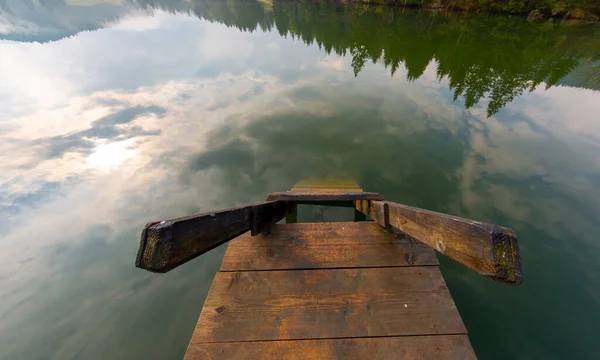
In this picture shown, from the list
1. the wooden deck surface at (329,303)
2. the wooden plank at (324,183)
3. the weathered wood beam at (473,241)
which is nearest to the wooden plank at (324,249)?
the wooden deck surface at (329,303)

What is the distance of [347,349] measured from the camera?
78.0 inches

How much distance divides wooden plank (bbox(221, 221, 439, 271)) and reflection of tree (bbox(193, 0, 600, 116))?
37.2 ft

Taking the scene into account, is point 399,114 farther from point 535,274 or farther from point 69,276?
point 69,276

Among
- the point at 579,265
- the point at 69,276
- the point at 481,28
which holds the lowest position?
the point at 69,276

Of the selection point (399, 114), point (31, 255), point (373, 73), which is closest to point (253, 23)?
point (373, 73)

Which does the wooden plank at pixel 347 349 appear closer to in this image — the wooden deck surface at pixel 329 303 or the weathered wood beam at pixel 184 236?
the wooden deck surface at pixel 329 303

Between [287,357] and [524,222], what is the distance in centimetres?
686

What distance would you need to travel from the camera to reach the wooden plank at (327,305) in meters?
2.07

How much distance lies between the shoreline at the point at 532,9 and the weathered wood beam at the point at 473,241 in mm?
48651

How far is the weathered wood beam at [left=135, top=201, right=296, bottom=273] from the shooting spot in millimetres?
1384

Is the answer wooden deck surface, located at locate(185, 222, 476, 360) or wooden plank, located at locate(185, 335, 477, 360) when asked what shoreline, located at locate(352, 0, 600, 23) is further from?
wooden plank, located at locate(185, 335, 477, 360)

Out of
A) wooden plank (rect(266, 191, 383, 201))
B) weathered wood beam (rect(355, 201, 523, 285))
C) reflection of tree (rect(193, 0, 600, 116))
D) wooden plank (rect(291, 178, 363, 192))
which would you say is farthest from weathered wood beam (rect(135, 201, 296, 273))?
reflection of tree (rect(193, 0, 600, 116))

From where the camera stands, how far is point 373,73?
15.4 m

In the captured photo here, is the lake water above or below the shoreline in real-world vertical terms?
below
